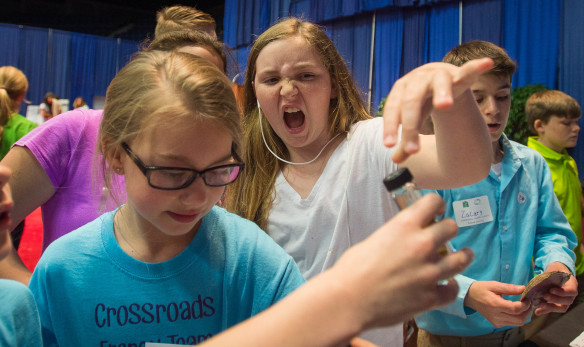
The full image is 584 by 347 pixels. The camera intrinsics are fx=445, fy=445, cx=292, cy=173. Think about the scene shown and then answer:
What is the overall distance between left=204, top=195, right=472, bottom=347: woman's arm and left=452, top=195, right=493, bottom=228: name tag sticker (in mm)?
1294

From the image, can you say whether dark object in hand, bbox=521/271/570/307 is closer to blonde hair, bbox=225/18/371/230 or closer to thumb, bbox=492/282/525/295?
thumb, bbox=492/282/525/295

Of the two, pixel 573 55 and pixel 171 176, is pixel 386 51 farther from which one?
pixel 171 176

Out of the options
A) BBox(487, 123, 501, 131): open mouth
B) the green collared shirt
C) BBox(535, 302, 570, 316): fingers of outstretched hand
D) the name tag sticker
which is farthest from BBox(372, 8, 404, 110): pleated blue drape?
BBox(535, 302, 570, 316): fingers of outstretched hand

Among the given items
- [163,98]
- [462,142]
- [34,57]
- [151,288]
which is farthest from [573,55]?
[34,57]

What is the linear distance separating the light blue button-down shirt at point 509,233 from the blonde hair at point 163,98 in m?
1.18

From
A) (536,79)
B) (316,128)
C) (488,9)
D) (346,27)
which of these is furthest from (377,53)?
(316,128)

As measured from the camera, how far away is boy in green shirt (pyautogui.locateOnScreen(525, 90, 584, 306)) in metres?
3.23

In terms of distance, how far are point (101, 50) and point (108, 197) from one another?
15.2 metres

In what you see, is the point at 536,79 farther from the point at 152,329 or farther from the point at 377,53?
the point at 152,329

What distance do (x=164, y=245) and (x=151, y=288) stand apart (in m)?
0.11

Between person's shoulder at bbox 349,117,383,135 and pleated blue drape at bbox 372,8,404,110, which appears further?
pleated blue drape at bbox 372,8,404,110

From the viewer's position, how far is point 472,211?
6.03ft

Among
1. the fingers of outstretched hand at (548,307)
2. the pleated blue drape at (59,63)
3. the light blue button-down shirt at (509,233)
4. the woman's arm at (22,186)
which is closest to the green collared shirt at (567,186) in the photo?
the light blue button-down shirt at (509,233)

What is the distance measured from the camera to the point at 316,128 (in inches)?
63.9
